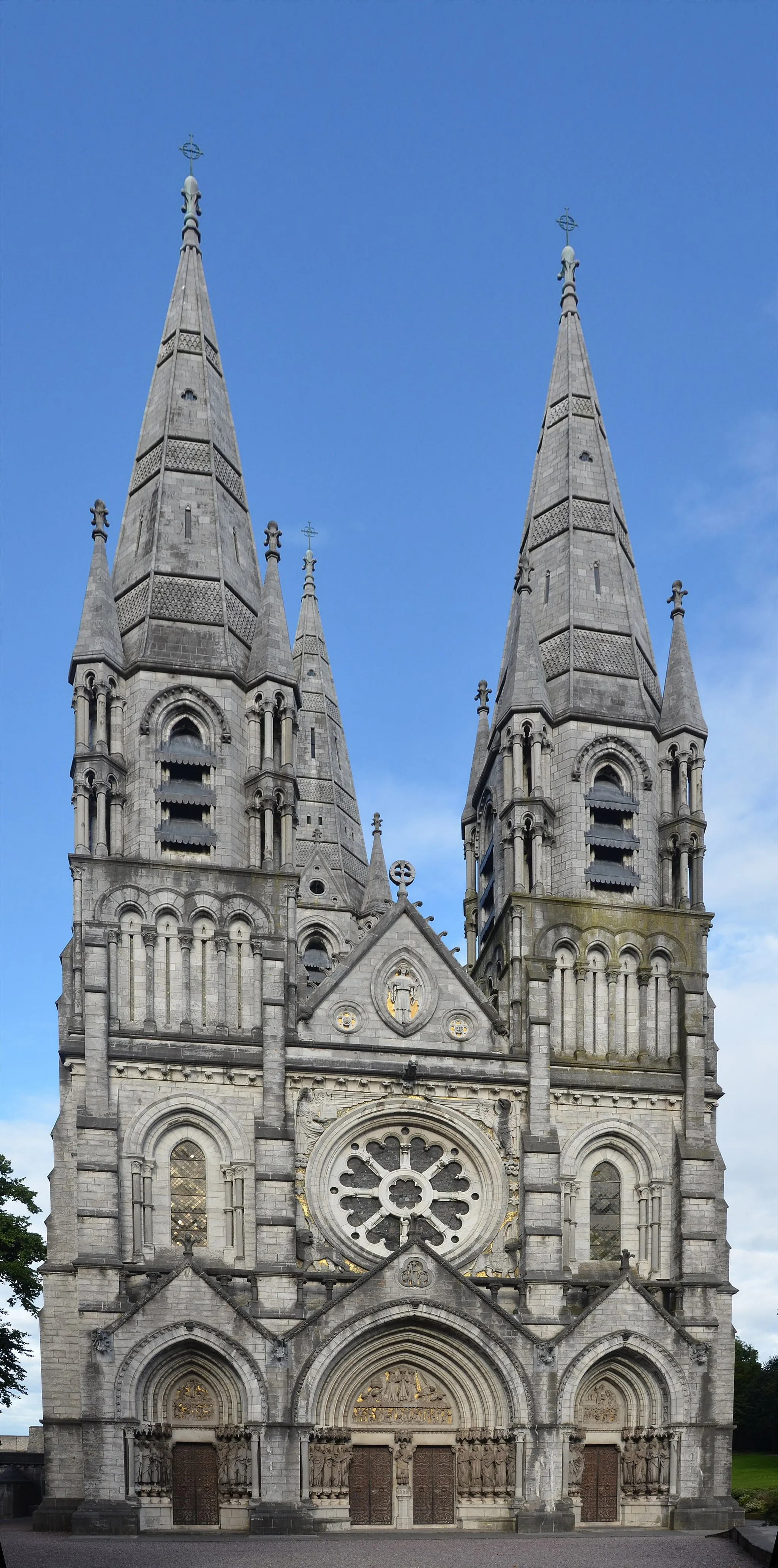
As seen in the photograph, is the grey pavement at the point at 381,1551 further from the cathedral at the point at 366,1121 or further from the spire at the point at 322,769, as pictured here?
the spire at the point at 322,769

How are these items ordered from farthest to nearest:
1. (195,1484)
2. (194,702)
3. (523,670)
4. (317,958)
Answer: (317,958)
(523,670)
(194,702)
(195,1484)

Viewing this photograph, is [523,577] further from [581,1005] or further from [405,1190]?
[405,1190]

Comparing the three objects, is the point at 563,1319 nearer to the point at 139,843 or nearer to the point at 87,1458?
the point at 87,1458

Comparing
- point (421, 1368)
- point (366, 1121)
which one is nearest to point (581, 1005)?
point (366, 1121)

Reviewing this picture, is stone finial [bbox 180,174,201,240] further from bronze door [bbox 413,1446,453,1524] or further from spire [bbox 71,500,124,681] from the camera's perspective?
bronze door [bbox 413,1446,453,1524]

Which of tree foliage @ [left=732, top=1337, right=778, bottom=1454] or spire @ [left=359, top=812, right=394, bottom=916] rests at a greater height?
spire @ [left=359, top=812, right=394, bottom=916]

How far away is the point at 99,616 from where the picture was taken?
4681cm

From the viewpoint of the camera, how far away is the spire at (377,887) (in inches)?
2397

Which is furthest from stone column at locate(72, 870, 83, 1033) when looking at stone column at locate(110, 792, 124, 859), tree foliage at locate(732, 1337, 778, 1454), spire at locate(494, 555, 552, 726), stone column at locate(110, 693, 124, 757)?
tree foliage at locate(732, 1337, 778, 1454)

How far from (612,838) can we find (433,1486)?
16.1 meters

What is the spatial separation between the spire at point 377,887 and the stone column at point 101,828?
54.6ft

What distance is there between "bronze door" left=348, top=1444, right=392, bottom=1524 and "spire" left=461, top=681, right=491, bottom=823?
18.4m

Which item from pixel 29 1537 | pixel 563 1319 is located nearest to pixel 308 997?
pixel 563 1319

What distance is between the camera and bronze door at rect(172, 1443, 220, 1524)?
132 ft
